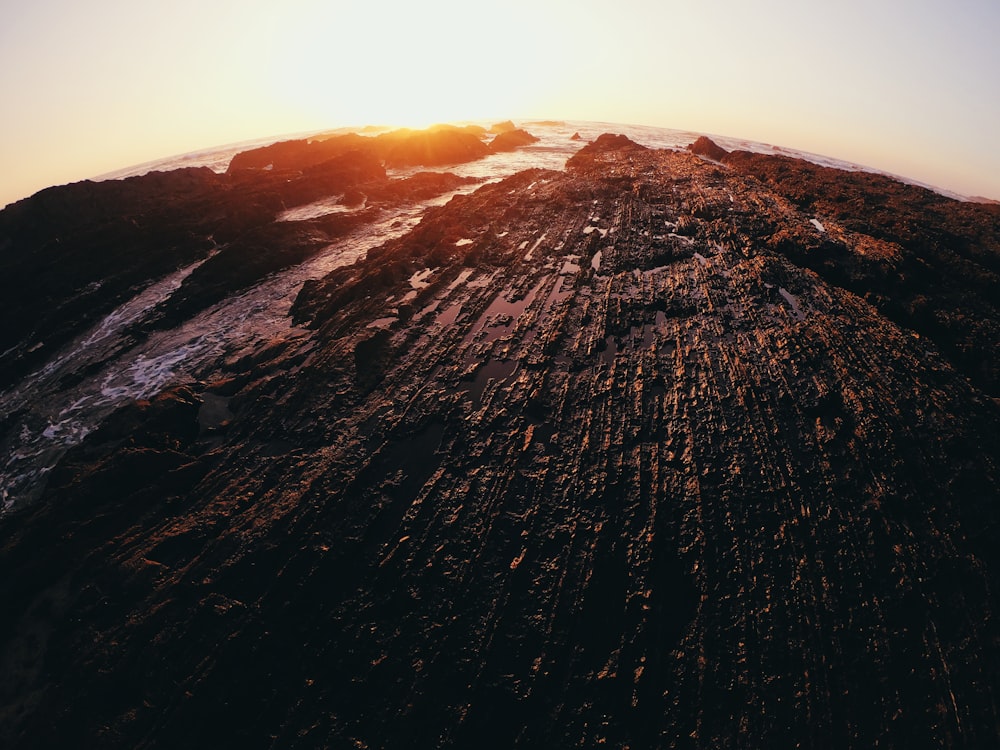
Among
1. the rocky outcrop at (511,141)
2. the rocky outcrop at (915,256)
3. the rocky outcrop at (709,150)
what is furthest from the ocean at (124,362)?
the rocky outcrop at (709,150)

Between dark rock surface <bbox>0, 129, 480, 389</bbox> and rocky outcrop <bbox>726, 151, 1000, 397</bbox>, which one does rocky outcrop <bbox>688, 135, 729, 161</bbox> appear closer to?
rocky outcrop <bbox>726, 151, 1000, 397</bbox>

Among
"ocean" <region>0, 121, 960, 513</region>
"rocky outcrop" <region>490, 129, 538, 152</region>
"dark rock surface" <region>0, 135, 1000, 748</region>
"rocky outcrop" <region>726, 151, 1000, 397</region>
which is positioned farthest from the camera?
"rocky outcrop" <region>490, 129, 538, 152</region>

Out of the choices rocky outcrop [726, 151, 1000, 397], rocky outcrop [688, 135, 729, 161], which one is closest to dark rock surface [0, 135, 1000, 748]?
rocky outcrop [726, 151, 1000, 397]

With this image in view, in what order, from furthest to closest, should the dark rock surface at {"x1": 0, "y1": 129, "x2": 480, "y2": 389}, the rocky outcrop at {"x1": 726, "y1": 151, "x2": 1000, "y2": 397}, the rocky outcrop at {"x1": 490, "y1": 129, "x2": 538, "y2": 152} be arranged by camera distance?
the rocky outcrop at {"x1": 490, "y1": 129, "x2": 538, "y2": 152} < the dark rock surface at {"x1": 0, "y1": 129, "x2": 480, "y2": 389} < the rocky outcrop at {"x1": 726, "y1": 151, "x2": 1000, "y2": 397}

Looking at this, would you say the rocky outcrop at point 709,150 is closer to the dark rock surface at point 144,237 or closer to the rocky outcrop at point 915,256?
the rocky outcrop at point 915,256

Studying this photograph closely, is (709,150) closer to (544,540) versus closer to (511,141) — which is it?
(511,141)

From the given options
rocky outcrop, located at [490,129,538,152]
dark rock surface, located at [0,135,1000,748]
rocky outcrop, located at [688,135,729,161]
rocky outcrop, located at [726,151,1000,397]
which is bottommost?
dark rock surface, located at [0,135,1000,748]

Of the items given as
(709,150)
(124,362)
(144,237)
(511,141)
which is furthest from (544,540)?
(511,141)
